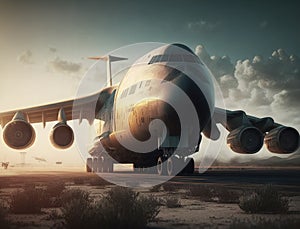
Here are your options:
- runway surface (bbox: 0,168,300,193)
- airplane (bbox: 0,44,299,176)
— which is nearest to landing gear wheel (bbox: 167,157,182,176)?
airplane (bbox: 0,44,299,176)

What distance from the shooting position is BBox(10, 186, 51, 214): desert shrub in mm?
7438

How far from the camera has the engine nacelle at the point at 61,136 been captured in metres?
19.9

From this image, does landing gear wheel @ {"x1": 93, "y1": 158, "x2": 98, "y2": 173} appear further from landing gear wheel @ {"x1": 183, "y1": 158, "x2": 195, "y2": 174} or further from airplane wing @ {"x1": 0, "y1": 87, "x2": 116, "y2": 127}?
landing gear wheel @ {"x1": 183, "y1": 158, "x2": 195, "y2": 174}

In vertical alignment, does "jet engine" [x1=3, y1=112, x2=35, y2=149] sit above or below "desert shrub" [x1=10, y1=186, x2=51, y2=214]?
above

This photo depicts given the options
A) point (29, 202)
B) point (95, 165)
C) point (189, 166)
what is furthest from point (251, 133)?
point (29, 202)

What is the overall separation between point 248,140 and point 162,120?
665cm

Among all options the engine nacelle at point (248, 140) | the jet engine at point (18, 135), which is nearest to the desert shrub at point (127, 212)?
the engine nacelle at point (248, 140)

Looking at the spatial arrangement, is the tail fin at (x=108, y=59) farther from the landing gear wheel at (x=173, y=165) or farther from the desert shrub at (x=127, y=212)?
the desert shrub at (x=127, y=212)

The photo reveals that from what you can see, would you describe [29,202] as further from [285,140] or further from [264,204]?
[285,140]

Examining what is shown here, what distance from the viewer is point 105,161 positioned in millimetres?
24203

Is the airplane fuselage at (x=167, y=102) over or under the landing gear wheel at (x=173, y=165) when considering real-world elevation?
over

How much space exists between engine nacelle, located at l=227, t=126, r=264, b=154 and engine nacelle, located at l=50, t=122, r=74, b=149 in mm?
8540

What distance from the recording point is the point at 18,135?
773 inches

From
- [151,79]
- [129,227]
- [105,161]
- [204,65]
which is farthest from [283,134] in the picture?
[129,227]
